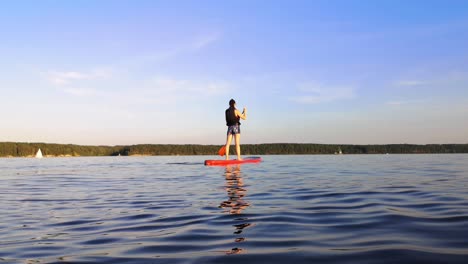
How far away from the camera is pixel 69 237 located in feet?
17.1

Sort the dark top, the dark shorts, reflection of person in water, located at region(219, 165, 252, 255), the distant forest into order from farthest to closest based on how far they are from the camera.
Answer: the distant forest, the dark shorts, the dark top, reflection of person in water, located at region(219, 165, 252, 255)

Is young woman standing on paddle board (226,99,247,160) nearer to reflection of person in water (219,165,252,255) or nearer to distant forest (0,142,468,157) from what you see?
reflection of person in water (219,165,252,255)

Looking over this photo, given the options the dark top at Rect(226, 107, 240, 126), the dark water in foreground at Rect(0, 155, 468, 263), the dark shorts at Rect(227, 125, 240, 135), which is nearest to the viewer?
the dark water in foreground at Rect(0, 155, 468, 263)

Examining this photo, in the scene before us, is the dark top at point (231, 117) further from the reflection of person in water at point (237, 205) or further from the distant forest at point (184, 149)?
the distant forest at point (184, 149)

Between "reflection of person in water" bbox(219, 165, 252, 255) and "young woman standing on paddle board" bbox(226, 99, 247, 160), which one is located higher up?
"young woman standing on paddle board" bbox(226, 99, 247, 160)

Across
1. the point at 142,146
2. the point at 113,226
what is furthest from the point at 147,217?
the point at 142,146

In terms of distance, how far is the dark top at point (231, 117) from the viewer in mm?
22891

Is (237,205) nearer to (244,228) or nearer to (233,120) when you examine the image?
(244,228)

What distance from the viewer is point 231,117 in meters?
23.0

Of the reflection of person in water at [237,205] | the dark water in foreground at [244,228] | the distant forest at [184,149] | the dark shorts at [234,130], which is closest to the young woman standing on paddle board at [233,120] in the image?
the dark shorts at [234,130]

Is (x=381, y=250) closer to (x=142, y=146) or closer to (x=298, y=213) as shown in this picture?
(x=298, y=213)

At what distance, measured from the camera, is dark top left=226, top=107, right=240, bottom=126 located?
22.9 metres

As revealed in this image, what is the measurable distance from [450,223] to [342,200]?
2.63 metres

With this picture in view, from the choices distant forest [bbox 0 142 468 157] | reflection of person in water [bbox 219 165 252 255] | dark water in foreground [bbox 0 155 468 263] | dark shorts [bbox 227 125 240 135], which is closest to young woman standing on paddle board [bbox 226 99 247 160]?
dark shorts [bbox 227 125 240 135]
